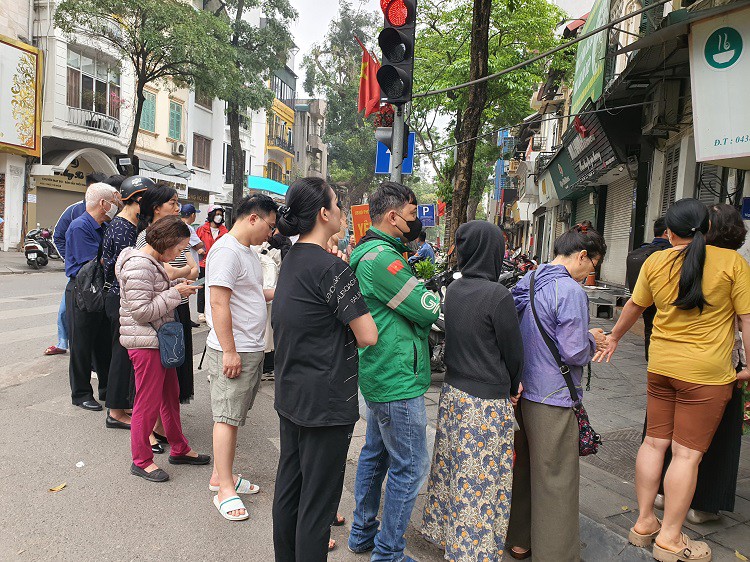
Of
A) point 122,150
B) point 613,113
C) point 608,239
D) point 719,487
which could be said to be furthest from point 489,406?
point 122,150

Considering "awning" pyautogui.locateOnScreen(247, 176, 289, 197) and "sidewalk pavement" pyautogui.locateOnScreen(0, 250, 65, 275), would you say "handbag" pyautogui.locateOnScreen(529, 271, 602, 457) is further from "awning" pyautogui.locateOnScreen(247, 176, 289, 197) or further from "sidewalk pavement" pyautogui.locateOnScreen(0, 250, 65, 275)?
"awning" pyautogui.locateOnScreen(247, 176, 289, 197)

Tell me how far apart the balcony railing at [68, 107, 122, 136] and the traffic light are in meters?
19.1

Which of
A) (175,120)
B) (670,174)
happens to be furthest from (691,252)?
(175,120)

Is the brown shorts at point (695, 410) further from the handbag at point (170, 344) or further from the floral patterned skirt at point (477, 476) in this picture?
the handbag at point (170, 344)

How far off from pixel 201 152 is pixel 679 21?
28883 millimetres

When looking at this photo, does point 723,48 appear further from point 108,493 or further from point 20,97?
point 20,97

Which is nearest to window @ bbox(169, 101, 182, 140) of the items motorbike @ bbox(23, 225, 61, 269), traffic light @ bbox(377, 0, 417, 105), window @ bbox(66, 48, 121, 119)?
window @ bbox(66, 48, 121, 119)

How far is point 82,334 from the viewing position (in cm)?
495

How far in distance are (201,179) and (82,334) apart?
27917 mm

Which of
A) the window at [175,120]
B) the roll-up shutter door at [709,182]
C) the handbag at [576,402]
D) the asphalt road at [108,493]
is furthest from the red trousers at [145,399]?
the window at [175,120]

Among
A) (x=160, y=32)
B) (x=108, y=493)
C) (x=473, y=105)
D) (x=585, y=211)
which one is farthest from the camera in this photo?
(x=585, y=211)

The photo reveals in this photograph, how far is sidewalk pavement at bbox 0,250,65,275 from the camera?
53.4 ft

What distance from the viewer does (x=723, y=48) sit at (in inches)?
209

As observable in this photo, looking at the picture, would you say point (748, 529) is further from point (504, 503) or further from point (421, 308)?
point (421, 308)
